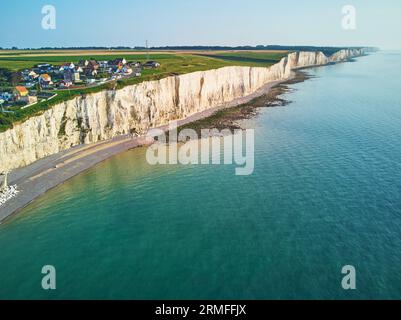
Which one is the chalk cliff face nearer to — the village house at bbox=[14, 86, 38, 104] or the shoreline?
the shoreline

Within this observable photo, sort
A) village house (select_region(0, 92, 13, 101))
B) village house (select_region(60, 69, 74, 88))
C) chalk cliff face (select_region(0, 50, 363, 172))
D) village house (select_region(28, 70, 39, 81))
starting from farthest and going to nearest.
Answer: village house (select_region(28, 70, 39, 81)) → village house (select_region(60, 69, 74, 88)) → village house (select_region(0, 92, 13, 101)) → chalk cliff face (select_region(0, 50, 363, 172))

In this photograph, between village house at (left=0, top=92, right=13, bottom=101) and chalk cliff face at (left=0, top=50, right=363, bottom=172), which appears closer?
chalk cliff face at (left=0, top=50, right=363, bottom=172)

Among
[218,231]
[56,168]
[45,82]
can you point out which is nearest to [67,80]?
[45,82]

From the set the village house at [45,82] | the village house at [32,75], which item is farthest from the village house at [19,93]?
the village house at [32,75]

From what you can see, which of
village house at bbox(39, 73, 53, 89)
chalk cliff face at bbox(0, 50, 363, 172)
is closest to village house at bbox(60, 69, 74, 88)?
village house at bbox(39, 73, 53, 89)

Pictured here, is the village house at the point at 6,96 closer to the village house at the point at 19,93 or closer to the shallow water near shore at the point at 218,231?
the village house at the point at 19,93

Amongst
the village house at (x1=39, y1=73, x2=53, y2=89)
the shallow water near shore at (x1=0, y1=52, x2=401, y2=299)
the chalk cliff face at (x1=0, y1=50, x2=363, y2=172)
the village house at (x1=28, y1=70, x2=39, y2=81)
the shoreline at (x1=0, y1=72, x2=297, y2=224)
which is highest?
the village house at (x1=28, y1=70, x2=39, y2=81)
